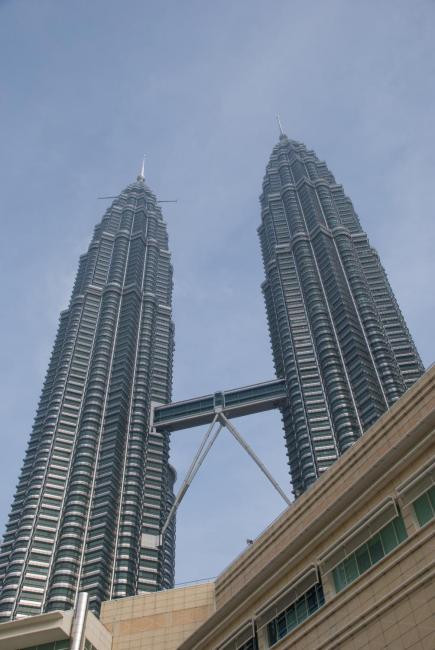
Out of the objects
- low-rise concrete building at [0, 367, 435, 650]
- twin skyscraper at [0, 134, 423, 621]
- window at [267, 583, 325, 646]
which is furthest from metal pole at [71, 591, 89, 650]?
twin skyscraper at [0, 134, 423, 621]

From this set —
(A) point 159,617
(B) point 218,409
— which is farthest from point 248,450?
(A) point 159,617

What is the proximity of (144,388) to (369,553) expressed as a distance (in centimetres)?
11210

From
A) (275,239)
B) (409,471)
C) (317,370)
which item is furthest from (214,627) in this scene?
(275,239)

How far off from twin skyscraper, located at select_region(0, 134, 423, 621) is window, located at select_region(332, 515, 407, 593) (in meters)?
79.9

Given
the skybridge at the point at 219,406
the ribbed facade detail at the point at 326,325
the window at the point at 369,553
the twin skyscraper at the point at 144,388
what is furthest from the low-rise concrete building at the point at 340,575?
the skybridge at the point at 219,406

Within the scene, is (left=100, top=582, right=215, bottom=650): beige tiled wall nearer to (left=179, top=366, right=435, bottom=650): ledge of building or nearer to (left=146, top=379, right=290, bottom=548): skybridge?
(left=179, top=366, right=435, bottom=650): ledge of building

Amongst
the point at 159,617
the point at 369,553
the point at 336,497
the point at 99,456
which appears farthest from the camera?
the point at 99,456

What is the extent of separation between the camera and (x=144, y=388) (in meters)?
139

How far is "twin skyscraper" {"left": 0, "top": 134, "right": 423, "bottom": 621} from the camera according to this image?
110m

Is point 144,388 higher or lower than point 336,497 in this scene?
higher

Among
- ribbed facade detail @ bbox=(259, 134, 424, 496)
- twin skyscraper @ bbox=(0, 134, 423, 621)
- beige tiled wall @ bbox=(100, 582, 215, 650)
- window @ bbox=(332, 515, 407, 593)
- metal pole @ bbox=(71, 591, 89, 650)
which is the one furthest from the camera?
ribbed facade detail @ bbox=(259, 134, 424, 496)

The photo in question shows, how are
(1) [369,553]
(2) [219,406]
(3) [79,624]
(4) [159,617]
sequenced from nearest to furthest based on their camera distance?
(1) [369,553]
(3) [79,624]
(4) [159,617]
(2) [219,406]

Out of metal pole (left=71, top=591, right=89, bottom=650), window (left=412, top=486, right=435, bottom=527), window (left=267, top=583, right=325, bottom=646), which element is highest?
metal pole (left=71, top=591, right=89, bottom=650)

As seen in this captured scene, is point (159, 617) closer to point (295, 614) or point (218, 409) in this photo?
point (295, 614)
